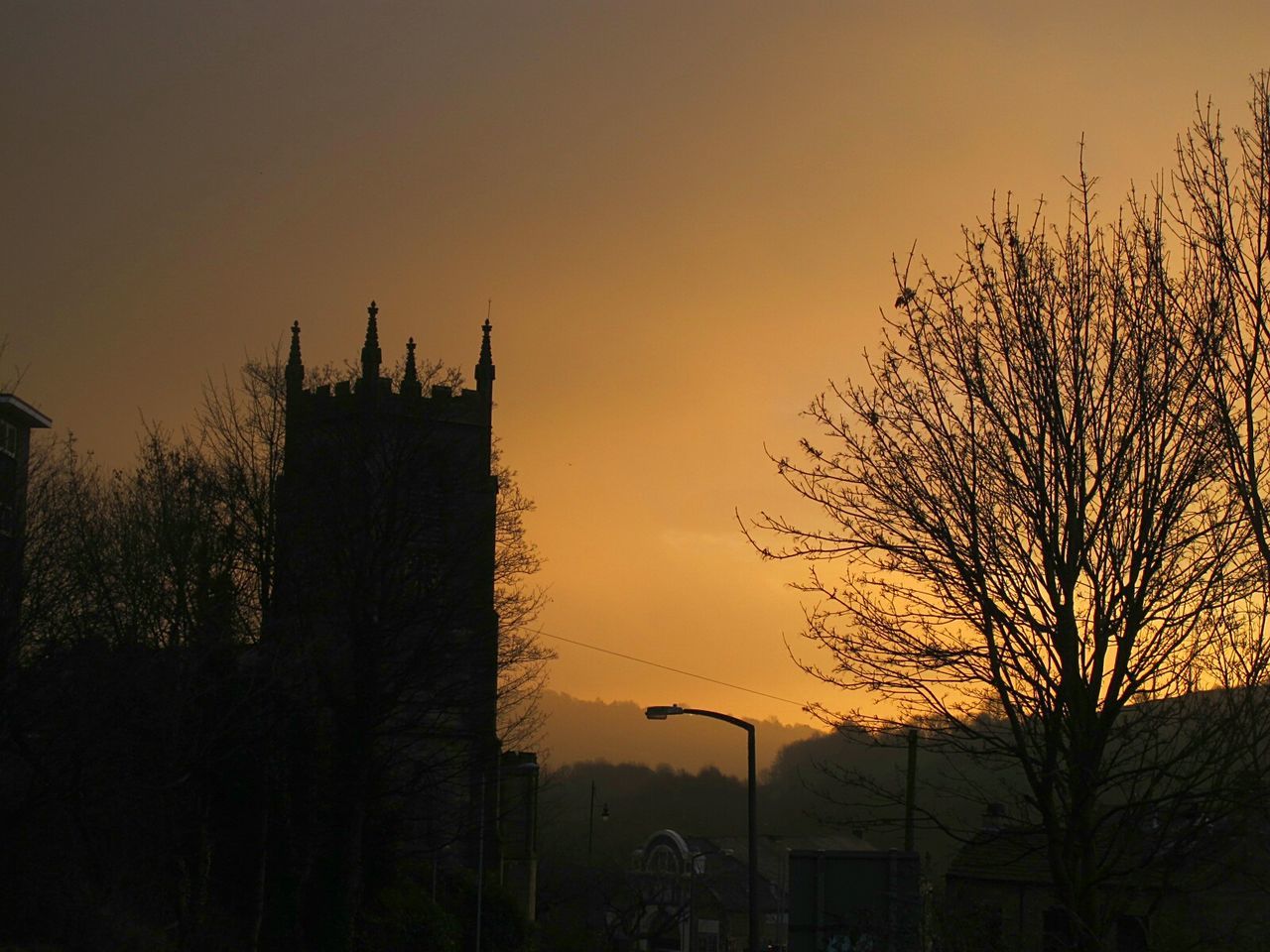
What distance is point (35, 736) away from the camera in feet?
76.8

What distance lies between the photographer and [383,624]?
1412 inches

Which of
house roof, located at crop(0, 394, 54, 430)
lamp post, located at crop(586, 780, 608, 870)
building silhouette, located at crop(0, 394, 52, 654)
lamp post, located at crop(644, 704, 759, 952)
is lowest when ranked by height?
lamp post, located at crop(586, 780, 608, 870)

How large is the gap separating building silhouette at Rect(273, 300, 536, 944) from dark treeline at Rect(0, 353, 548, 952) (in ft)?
0.53

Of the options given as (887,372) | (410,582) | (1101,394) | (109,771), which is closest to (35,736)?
(109,771)

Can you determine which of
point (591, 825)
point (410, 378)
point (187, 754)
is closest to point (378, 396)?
point (410, 378)

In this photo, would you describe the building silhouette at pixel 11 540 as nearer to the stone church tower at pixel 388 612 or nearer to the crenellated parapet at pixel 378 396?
the stone church tower at pixel 388 612

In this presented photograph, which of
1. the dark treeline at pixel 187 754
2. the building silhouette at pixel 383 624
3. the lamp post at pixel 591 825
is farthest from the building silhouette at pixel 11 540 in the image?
the lamp post at pixel 591 825

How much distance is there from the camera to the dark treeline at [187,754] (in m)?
23.1

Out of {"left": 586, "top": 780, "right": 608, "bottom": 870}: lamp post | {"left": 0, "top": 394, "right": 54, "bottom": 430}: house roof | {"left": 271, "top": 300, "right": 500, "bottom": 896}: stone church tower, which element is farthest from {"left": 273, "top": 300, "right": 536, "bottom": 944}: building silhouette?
{"left": 586, "top": 780, "right": 608, "bottom": 870}: lamp post

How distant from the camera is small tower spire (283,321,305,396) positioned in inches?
1741

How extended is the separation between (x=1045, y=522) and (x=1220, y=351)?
6.95 ft

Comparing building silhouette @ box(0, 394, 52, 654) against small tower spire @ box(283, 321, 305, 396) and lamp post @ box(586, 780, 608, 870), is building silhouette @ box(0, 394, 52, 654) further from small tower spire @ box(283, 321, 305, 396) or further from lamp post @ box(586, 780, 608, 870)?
lamp post @ box(586, 780, 608, 870)

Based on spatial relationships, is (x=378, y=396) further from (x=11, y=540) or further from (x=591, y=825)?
(x=591, y=825)

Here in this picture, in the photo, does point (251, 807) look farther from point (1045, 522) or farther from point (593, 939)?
point (1045, 522)
